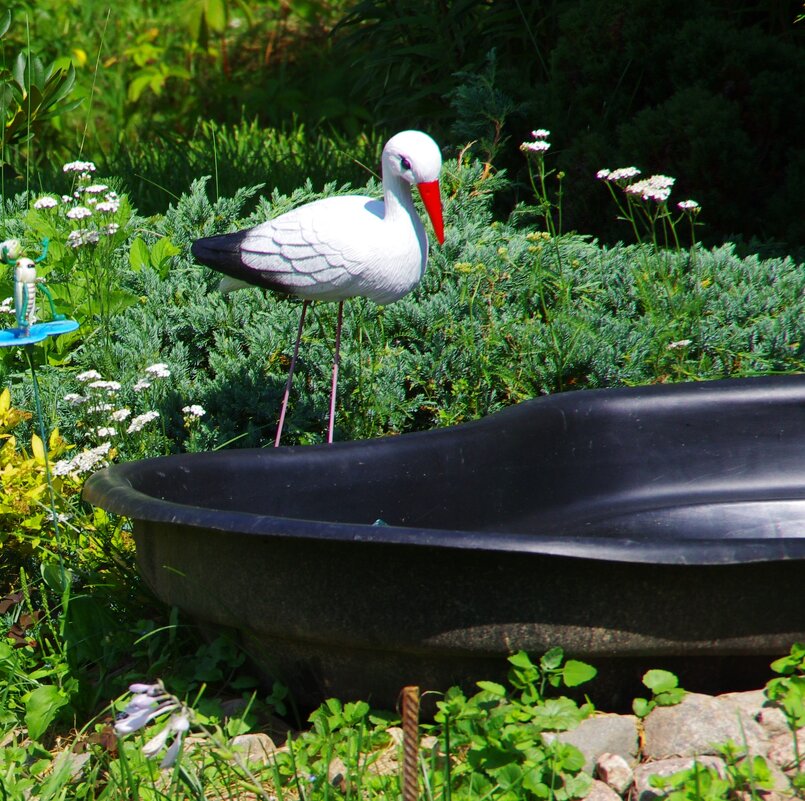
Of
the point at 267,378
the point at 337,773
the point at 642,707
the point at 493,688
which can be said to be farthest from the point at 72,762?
the point at 267,378

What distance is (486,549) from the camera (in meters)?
1.66

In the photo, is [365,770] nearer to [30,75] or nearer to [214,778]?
[214,778]

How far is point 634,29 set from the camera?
180 inches

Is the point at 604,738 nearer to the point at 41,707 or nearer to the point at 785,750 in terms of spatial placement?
the point at 785,750

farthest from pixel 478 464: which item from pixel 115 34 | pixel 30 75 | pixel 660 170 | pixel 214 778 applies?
pixel 115 34

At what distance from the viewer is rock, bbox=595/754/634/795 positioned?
1.70m

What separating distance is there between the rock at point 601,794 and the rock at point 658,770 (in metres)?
0.03

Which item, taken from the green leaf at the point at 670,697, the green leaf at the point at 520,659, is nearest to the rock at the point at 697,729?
the green leaf at the point at 670,697

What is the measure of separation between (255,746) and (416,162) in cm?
131

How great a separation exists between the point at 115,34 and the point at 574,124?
16.1 feet

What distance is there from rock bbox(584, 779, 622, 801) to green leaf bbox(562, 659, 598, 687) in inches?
6.3

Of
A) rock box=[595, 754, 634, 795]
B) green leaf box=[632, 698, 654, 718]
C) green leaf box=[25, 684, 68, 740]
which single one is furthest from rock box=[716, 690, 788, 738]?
green leaf box=[25, 684, 68, 740]

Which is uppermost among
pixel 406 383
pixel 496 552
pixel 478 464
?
pixel 496 552

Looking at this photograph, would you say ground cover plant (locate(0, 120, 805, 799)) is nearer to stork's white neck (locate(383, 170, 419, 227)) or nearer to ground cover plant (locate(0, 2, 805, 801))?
ground cover plant (locate(0, 2, 805, 801))
